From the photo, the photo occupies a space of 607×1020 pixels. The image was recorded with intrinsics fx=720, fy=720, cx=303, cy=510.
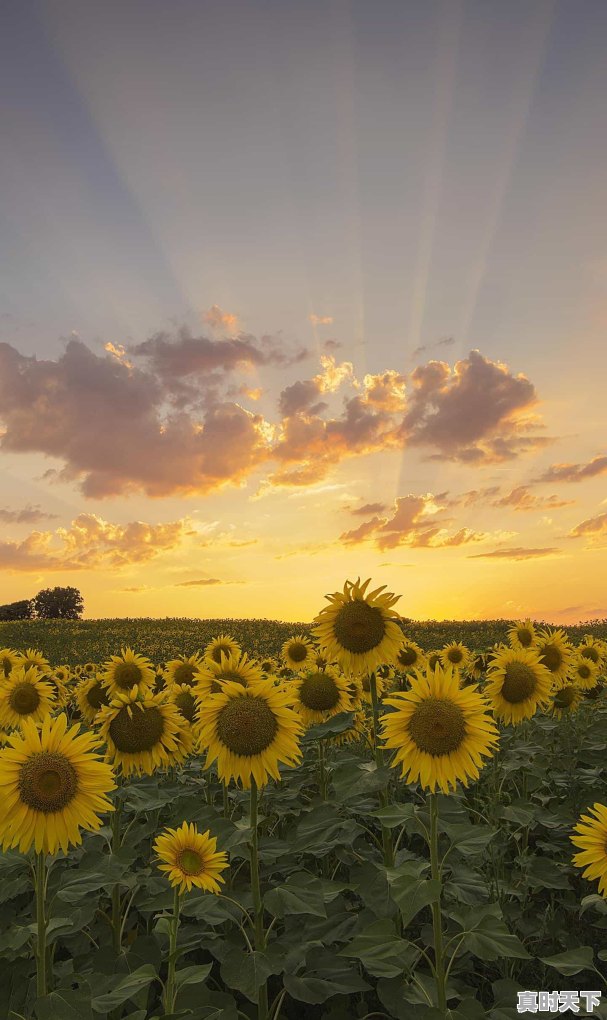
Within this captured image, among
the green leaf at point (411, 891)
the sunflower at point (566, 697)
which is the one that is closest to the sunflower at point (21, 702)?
the green leaf at point (411, 891)

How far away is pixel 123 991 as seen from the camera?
3883mm

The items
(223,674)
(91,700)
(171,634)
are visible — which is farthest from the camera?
(171,634)

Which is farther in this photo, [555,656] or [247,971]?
[555,656]

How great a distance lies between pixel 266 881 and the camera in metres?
6.24

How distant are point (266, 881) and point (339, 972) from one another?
1.52 metres

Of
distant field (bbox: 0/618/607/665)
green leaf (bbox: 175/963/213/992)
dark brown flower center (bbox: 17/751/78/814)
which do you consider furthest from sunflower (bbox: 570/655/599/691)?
distant field (bbox: 0/618/607/665)

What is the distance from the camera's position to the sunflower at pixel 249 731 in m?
4.95

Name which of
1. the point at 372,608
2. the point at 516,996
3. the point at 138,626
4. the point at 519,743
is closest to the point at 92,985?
the point at 516,996

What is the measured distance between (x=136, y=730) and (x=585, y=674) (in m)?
8.21

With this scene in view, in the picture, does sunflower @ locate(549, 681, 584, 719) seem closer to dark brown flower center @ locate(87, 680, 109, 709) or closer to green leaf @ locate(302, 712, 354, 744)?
green leaf @ locate(302, 712, 354, 744)

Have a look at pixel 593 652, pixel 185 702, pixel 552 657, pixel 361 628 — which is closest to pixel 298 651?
pixel 185 702

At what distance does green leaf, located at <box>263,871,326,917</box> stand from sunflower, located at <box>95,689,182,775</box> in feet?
6.66

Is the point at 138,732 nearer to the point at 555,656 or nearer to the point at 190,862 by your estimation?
the point at 190,862

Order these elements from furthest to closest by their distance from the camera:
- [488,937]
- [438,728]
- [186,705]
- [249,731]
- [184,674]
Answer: [184,674] → [186,705] → [249,731] → [438,728] → [488,937]
